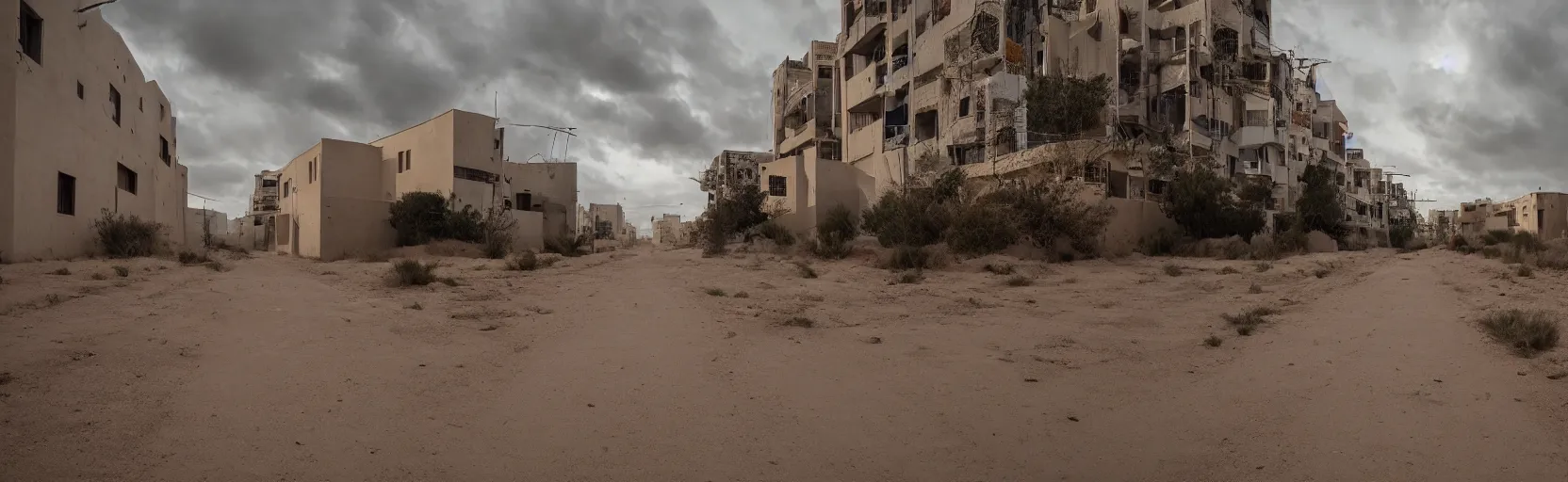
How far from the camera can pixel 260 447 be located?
4.92 m

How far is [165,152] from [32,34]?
14.7 m

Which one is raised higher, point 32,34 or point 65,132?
point 32,34

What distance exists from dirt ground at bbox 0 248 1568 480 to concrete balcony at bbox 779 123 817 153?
118 feet

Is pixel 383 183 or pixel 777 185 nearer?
pixel 777 185

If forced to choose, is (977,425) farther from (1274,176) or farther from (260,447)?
(1274,176)

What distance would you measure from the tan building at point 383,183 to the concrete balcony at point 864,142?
16.6 meters

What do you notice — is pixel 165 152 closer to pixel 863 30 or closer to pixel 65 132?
pixel 65 132

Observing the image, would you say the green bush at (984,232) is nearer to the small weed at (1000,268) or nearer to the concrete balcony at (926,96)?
the small weed at (1000,268)

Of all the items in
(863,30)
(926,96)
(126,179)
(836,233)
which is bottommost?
(836,233)

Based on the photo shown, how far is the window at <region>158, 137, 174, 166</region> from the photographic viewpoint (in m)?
26.7

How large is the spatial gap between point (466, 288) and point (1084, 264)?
1665 cm

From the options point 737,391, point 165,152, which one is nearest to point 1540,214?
point 737,391

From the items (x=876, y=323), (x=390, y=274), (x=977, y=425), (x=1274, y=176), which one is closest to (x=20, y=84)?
(x=390, y=274)

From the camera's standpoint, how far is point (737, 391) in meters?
6.85
